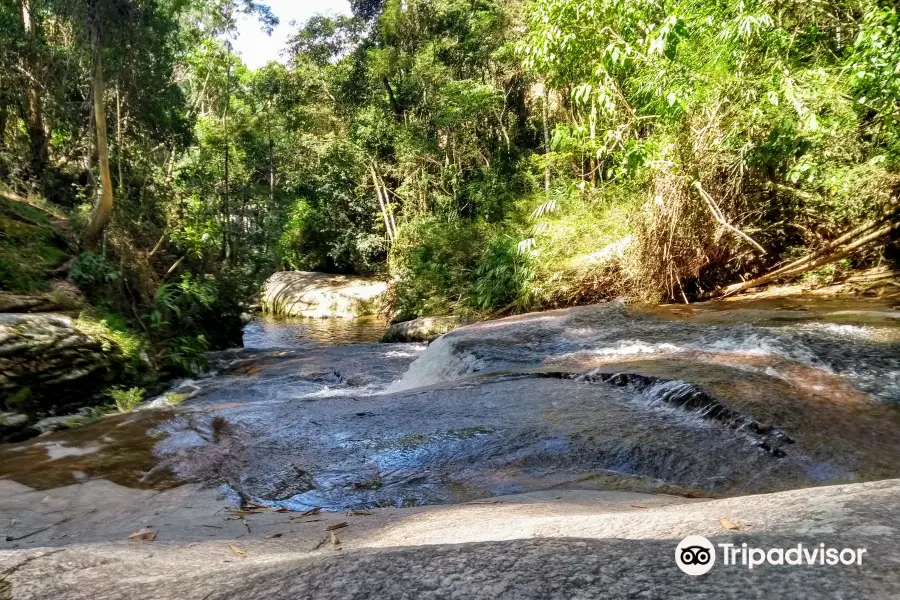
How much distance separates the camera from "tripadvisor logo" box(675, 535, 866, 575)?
3.51 feet

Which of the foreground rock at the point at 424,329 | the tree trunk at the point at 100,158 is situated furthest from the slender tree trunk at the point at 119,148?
the foreground rock at the point at 424,329

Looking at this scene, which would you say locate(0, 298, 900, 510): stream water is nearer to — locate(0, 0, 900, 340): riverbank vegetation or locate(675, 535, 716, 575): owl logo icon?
locate(675, 535, 716, 575): owl logo icon

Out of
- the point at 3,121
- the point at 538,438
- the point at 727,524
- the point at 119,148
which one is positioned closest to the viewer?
the point at 727,524

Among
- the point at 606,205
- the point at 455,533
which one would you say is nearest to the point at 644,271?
the point at 606,205

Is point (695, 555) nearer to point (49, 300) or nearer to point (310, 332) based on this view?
point (49, 300)

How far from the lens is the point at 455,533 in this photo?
1.88 metres

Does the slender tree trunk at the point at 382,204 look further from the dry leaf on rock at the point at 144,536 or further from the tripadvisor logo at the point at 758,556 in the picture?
the tripadvisor logo at the point at 758,556

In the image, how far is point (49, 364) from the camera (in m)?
6.47

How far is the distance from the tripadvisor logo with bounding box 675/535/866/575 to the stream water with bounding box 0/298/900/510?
69.5 inches

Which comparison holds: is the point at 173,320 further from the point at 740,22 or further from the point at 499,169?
the point at 499,169

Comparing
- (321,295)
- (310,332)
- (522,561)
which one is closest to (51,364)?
(522,561)

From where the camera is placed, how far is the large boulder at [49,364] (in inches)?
239

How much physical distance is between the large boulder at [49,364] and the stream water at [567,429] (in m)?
1.63

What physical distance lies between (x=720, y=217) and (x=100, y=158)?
10058 mm
